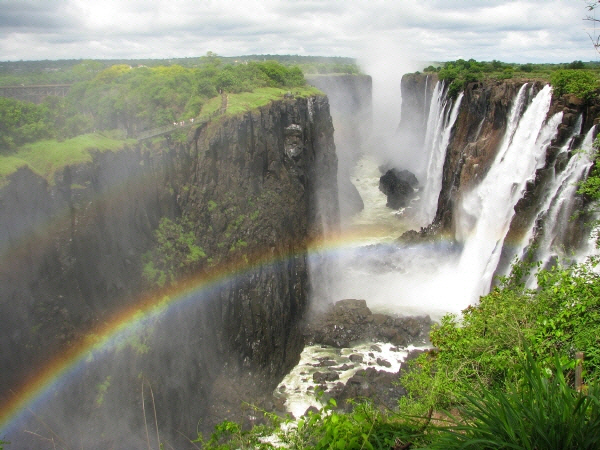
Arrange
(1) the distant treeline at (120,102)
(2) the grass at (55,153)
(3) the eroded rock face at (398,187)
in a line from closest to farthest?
(2) the grass at (55,153) → (1) the distant treeline at (120,102) → (3) the eroded rock face at (398,187)

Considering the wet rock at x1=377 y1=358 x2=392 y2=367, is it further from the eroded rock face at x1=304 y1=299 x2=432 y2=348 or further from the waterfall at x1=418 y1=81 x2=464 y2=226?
the waterfall at x1=418 y1=81 x2=464 y2=226

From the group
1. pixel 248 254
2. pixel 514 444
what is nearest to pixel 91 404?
pixel 248 254

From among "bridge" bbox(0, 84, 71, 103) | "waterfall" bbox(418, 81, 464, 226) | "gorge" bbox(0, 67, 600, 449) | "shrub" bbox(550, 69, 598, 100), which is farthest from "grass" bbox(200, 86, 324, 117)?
"shrub" bbox(550, 69, 598, 100)

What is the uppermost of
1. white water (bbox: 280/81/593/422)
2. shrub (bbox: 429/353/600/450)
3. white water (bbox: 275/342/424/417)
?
shrub (bbox: 429/353/600/450)

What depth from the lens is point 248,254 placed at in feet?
80.4

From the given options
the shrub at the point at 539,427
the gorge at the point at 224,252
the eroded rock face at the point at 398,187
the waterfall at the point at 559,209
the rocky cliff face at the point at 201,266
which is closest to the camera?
the shrub at the point at 539,427

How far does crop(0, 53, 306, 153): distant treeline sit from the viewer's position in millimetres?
19141

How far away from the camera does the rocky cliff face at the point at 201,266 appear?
1569 centimetres

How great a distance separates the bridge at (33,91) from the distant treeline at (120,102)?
6.30ft

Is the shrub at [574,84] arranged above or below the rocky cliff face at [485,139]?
above

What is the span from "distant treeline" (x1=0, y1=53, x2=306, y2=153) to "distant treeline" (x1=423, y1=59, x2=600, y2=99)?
16320mm

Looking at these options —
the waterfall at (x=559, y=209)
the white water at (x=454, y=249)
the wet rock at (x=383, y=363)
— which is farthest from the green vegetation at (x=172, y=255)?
the waterfall at (x=559, y=209)

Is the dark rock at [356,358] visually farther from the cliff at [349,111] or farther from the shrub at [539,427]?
the cliff at [349,111]

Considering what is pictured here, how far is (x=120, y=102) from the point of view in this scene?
26.1 metres
